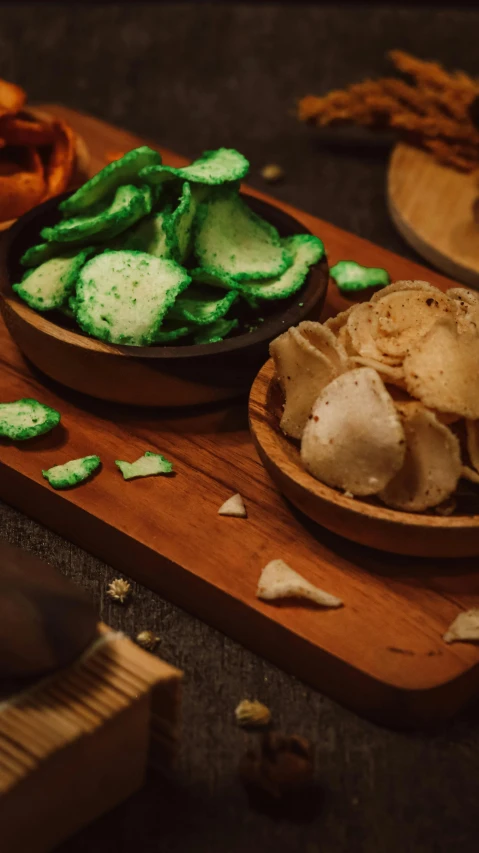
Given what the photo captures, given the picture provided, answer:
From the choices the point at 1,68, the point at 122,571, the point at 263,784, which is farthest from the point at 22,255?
the point at 1,68

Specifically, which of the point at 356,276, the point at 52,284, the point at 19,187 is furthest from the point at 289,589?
the point at 19,187

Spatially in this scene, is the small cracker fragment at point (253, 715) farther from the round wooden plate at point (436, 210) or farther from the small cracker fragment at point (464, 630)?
the round wooden plate at point (436, 210)

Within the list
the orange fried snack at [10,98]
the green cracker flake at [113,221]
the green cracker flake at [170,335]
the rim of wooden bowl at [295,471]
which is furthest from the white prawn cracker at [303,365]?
the orange fried snack at [10,98]

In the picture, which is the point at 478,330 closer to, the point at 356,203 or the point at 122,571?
the point at 122,571

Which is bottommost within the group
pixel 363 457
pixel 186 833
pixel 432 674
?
pixel 186 833

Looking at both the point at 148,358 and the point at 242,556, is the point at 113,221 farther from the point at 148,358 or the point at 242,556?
the point at 242,556

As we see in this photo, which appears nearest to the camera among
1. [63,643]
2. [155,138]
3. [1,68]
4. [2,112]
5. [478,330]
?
[63,643]
